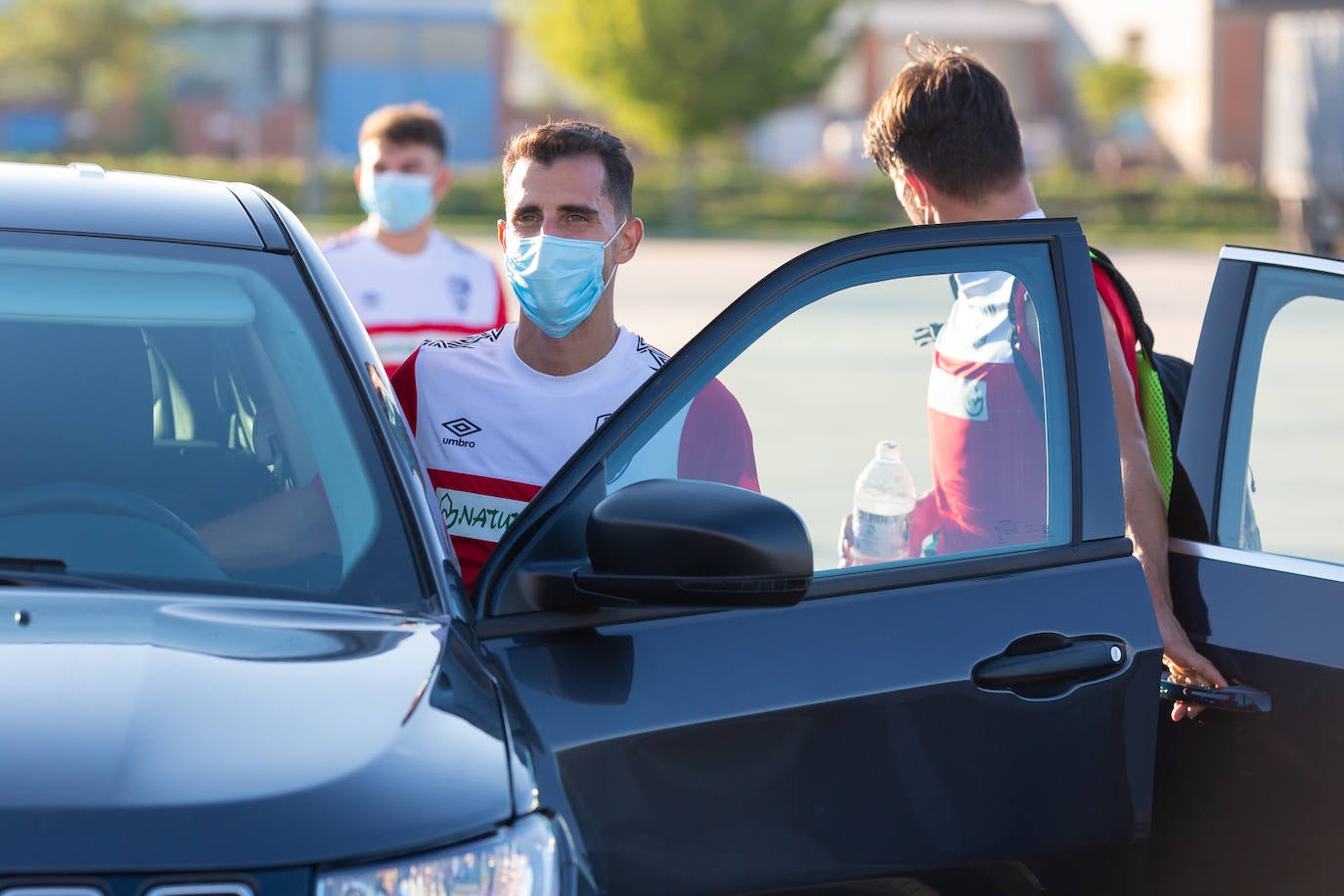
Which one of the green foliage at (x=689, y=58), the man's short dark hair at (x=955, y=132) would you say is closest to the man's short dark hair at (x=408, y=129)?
the man's short dark hair at (x=955, y=132)

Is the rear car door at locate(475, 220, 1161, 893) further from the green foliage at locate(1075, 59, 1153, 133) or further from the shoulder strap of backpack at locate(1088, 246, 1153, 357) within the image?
the green foliage at locate(1075, 59, 1153, 133)

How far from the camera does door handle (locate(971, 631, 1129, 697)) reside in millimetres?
2521

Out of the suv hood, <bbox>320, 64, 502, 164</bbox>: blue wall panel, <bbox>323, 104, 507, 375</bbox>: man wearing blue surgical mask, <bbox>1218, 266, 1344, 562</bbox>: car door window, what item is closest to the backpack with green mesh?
<bbox>1218, 266, 1344, 562</bbox>: car door window

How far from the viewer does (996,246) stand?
2.71 meters

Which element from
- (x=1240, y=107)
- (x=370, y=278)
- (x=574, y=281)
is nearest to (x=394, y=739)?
(x=574, y=281)

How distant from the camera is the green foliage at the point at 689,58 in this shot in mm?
41125

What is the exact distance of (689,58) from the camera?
41.0 m

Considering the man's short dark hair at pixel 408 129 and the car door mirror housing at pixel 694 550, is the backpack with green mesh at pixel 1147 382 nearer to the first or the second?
the car door mirror housing at pixel 694 550

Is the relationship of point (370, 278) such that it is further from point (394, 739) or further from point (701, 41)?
point (701, 41)

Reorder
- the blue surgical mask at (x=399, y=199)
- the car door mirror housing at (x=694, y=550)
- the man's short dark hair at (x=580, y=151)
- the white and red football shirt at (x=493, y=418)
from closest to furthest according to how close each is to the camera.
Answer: the car door mirror housing at (x=694, y=550) → the white and red football shirt at (x=493, y=418) → the man's short dark hair at (x=580, y=151) → the blue surgical mask at (x=399, y=199)

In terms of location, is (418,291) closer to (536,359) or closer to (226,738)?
(536,359)

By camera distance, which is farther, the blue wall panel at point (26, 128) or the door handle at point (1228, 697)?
the blue wall panel at point (26, 128)

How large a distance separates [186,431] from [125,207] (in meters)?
0.37

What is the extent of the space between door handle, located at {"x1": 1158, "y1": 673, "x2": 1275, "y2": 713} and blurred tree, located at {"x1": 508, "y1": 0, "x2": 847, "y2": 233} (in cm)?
3778
